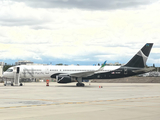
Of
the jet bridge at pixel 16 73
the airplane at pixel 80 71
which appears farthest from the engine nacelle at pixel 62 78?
the jet bridge at pixel 16 73

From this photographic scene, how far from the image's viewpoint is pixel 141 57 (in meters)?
58.8

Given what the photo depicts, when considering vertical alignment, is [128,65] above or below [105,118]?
above

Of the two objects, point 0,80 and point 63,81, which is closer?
point 63,81

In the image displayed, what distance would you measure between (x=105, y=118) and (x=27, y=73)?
41.8 meters

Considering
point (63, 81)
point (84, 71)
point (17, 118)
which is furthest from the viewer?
point (84, 71)

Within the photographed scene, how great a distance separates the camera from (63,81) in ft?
171

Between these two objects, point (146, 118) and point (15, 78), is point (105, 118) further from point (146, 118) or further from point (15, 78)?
point (15, 78)

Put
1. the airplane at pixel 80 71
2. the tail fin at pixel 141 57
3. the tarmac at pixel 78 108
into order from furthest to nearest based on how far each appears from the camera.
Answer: the tail fin at pixel 141 57 < the airplane at pixel 80 71 < the tarmac at pixel 78 108

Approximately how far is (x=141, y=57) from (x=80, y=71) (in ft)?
44.9

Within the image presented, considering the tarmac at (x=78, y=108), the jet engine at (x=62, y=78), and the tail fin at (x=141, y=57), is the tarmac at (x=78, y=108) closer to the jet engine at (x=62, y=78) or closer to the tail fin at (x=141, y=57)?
the jet engine at (x=62, y=78)

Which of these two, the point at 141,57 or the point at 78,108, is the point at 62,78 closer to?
the point at 141,57

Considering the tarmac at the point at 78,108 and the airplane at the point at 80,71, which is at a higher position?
the airplane at the point at 80,71

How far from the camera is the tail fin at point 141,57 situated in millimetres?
58812

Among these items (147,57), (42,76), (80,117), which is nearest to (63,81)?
(42,76)
